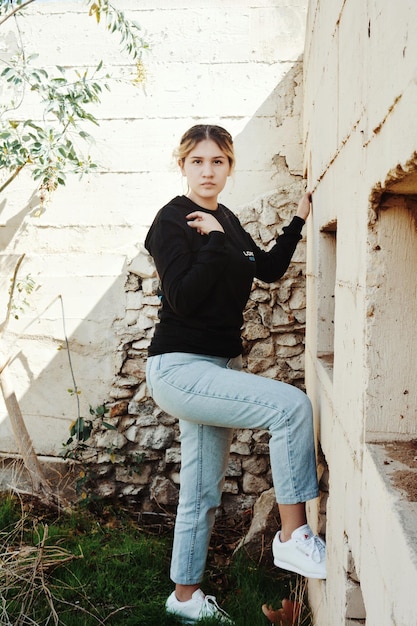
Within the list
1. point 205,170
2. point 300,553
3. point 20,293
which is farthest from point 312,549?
point 20,293

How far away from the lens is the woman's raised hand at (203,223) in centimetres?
270

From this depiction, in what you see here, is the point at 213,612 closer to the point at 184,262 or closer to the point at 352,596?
the point at 352,596

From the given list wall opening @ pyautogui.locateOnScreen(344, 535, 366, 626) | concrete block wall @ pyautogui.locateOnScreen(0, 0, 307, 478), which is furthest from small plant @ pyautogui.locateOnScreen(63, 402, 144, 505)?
wall opening @ pyautogui.locateOnScreen(344, 535, 366, 626)

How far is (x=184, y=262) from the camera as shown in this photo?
8.56 ft

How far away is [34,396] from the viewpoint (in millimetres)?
4555

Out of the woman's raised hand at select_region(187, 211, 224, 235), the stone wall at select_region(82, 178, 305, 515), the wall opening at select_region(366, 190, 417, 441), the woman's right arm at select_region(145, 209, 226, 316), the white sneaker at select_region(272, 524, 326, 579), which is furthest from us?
the stone wall at select_region(82, 178, 305, 515)

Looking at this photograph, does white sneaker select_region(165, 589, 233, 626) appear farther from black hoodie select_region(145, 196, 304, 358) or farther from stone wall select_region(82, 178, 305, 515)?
stone wall select_region(82, 178, 305, 515)

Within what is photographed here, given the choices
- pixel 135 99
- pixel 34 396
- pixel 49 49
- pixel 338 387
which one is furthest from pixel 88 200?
pixel 338 387

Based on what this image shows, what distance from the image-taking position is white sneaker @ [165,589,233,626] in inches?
113

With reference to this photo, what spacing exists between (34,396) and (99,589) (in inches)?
65.4

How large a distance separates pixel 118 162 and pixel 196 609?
287 cm

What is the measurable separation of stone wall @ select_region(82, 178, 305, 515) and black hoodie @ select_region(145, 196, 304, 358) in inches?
48.5

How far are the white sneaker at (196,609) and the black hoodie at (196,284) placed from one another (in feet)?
3.74

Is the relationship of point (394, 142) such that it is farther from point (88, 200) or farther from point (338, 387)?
point (88, 200)
